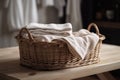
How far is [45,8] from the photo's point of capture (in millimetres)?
3344

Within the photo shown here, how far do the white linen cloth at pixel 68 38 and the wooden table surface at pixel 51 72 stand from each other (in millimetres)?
84

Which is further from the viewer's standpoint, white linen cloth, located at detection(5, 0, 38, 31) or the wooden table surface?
white linen cloth, located at detection(5, 0, 38, 31)

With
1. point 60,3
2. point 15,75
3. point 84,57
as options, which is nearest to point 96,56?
point 84,57

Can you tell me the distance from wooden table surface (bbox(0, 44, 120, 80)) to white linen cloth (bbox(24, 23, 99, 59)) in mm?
84

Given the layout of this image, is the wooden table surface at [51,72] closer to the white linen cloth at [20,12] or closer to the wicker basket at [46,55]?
the wicker basket at [46,55]

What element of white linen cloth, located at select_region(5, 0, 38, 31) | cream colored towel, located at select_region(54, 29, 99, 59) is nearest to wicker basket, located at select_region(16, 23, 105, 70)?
cream colored towel, located at select_region(54, 29, 99, 59)

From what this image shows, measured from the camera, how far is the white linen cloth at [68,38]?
1.22 metres

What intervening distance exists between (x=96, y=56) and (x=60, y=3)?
1916 mm

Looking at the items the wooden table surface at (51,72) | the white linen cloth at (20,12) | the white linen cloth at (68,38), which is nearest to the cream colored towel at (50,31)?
the white linen cloth at (68,38)

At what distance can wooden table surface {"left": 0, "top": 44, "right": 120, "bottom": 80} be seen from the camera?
1.13 metres

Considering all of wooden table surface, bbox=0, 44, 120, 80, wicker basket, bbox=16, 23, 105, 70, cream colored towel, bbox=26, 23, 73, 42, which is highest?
cream colored towel, bbox=26, 23, 73, 42

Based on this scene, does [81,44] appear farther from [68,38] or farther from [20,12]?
[20,12]

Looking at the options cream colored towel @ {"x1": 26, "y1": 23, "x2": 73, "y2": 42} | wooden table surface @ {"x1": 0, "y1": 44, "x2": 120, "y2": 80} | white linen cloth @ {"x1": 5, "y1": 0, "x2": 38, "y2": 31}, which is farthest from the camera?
white linen cloth @ {"x1": 5, "y1": 0, "x2": 38, "y2": 31}

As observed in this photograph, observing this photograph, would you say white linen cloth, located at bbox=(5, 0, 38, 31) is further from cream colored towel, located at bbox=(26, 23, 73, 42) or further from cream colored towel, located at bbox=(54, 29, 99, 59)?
cream colored towel, located at bbox=(54, 29, 99, 59)
